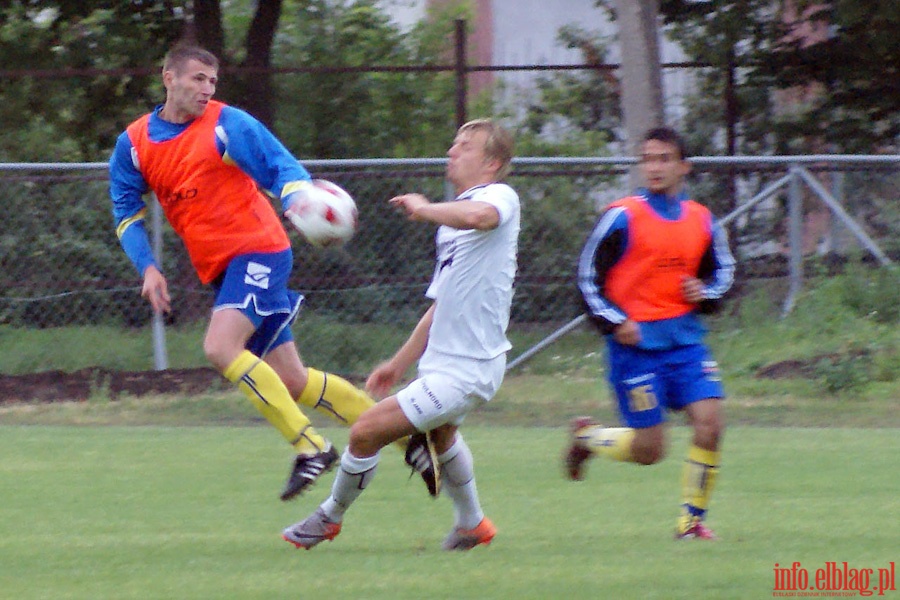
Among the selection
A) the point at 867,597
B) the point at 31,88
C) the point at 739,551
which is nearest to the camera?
the point at 867,597

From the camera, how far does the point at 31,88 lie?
13516 millimetres

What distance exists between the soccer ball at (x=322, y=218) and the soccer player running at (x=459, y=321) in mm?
527

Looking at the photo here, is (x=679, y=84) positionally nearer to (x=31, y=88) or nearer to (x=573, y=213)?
(x=573, y=213)

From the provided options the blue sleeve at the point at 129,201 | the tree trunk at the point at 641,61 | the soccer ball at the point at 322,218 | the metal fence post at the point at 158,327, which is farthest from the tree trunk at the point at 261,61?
the soccer ball at the point at 322,218

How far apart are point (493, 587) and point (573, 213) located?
751 cm

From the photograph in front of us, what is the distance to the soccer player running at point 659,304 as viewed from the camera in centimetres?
571

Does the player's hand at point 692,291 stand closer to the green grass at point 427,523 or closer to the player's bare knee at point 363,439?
the green grass at point 427,523

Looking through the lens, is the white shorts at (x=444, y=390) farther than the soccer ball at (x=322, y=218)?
No

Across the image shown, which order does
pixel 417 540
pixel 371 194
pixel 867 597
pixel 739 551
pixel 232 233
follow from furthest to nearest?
1. pixel 371 194
2. pixel 232 233
3. pixel 417 540
4. pixel 739 551
5. pixel 867 597

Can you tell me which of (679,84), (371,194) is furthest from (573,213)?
(679,84)

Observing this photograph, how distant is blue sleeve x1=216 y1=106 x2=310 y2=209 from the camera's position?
6.09 meters

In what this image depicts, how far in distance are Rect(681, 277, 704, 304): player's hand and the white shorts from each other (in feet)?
3.03

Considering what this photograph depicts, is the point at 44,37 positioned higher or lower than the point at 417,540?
higher

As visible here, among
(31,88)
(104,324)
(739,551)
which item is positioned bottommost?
(104,324)
